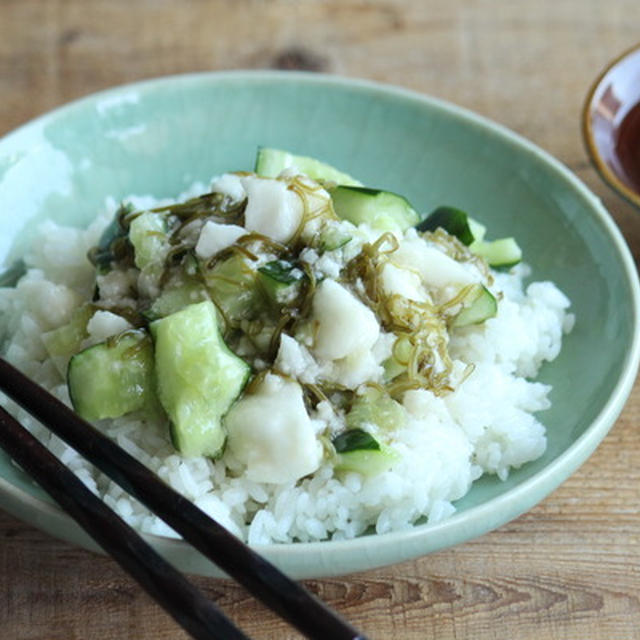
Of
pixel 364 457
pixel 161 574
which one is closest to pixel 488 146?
pixel 364 457

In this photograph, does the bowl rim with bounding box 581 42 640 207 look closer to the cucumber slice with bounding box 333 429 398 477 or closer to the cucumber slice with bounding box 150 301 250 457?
the cucumber slice with bounding box 333 429 398 477

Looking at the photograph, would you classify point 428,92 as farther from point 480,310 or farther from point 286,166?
point 480,310

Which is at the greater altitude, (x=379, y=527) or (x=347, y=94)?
(x=347, y=94)

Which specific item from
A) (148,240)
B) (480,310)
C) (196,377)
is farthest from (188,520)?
(480,310)

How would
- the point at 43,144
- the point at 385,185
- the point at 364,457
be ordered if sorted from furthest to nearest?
the point at 385,185
the point at 43,144
the point at 364,457

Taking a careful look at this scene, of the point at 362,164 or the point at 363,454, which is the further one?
the point at 362,164

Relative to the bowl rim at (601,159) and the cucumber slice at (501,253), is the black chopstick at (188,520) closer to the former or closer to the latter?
the cucumber slice at (501,253)

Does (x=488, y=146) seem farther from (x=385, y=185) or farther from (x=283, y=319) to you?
(x=283, y=319)

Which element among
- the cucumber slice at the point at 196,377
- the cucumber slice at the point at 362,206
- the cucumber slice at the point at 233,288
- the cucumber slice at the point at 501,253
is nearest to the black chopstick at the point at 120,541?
the cucumber slice at the point at 196,377
